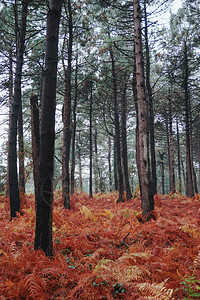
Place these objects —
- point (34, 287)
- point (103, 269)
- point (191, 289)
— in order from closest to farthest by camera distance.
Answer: point (191, 289) < point (34, 287) < point (103, 269)

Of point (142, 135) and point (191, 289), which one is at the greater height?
point (142, 135)

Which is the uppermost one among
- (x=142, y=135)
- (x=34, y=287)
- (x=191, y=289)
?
(x=142, y=135)

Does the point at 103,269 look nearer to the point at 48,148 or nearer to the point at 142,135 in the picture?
the point at 48,148

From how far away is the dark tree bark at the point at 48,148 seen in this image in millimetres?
3535

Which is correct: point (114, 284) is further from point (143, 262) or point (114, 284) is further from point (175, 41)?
point (175, 41)

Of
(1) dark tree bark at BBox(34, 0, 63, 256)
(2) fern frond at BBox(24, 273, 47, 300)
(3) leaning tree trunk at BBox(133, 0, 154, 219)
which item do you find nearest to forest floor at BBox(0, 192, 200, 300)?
(2) fern frond at BBox(24, 273, 47, 300)

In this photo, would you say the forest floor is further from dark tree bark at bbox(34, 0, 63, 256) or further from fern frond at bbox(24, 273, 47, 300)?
dark tree bark at bbox(34, 0, 63, 256)

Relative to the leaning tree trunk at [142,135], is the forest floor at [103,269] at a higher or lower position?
lower

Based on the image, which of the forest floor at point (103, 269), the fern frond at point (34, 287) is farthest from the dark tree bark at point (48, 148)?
the fern frond at point (34, 287)

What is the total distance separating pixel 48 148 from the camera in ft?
11.8

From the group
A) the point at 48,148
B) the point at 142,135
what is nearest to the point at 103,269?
the point at 48,148

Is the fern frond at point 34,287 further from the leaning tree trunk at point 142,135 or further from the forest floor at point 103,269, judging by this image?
the leaning tree trunk at point 142,135

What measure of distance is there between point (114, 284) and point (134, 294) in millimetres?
333

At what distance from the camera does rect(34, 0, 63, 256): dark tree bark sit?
354 cm
